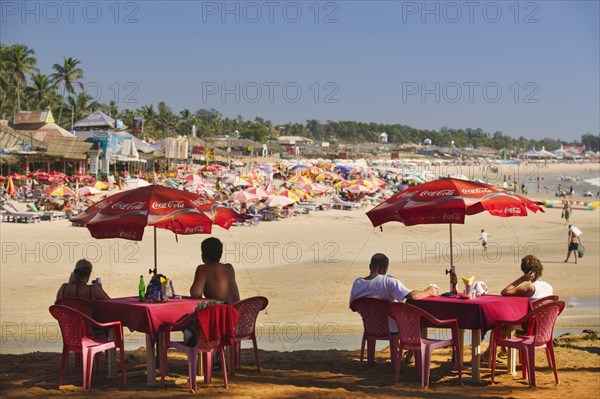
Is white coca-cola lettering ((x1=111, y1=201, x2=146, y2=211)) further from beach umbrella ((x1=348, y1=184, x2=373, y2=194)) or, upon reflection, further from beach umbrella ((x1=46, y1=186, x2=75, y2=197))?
beach umbrella ((x1=348, y1=184, x2=373, y2=194))

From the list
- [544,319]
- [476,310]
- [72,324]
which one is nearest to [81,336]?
[72,324]

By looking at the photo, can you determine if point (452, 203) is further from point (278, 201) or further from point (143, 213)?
point (278, 201)

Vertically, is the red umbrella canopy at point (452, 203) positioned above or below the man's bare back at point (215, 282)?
above

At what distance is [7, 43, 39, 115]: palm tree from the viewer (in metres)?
71.9

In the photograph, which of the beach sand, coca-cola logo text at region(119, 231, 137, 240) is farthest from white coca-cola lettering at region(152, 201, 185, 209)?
the beach sand

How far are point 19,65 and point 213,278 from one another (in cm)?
7093

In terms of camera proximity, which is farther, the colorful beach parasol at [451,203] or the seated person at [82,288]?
the colorful beach parasol at [451,203]

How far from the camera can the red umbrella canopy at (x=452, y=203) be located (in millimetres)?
7332

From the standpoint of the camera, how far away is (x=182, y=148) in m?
69.4

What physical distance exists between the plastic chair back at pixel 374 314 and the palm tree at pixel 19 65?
7084cm

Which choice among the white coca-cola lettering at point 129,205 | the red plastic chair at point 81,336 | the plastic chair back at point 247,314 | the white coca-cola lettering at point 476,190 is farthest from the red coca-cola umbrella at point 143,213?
the white coca-cola lettering at point 476,190

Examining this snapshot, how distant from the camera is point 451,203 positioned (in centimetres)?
733

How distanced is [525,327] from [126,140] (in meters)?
50.8

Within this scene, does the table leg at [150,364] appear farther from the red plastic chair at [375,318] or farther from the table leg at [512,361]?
the table leg at [512,361]
